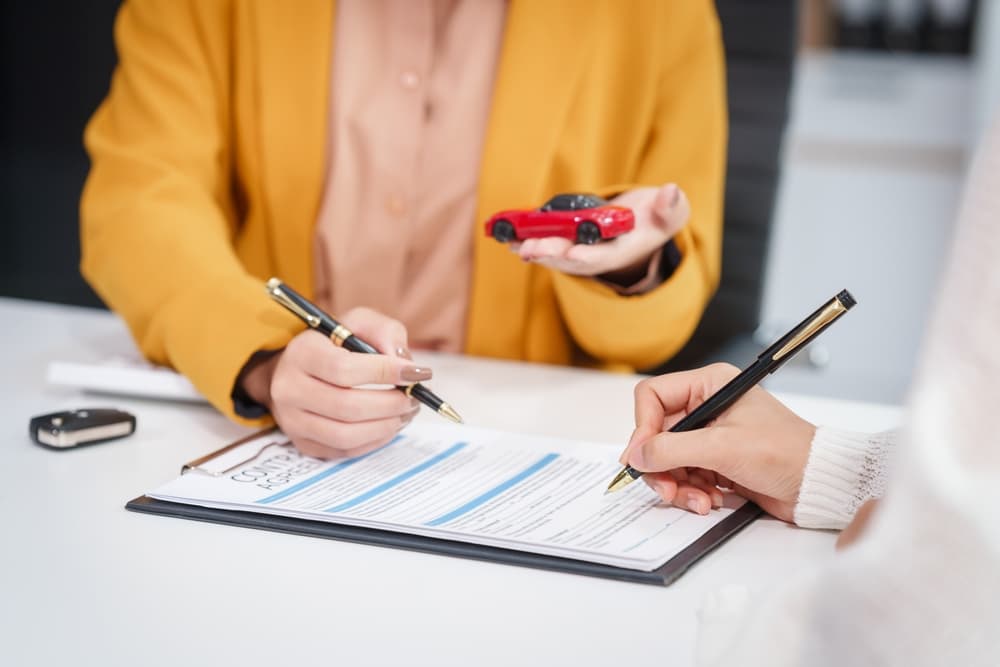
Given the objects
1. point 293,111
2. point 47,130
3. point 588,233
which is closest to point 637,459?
point 588,233

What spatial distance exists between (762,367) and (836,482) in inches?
3.0

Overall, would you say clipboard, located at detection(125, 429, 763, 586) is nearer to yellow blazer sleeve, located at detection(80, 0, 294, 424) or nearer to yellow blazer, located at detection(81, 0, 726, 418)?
yellow blazer sleeve, located at detection(80, 0, 294, 424)

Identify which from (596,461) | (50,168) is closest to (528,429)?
(596,461)

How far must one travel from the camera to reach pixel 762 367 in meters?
0.60

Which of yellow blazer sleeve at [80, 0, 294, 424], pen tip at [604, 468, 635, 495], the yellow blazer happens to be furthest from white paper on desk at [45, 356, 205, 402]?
pen tip at [604, 468, 635, 495]

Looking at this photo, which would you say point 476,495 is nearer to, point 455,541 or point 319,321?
point 455,541

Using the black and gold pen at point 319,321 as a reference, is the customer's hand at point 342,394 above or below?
below

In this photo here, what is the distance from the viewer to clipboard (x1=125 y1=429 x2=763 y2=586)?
0.54 metres

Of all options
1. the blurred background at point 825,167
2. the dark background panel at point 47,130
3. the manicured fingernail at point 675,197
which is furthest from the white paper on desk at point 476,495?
the dark background panel at point 47,130

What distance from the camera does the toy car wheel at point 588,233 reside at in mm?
791

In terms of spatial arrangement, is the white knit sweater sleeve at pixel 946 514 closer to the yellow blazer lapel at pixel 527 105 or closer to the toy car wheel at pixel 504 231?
the toy car wheel at pixel 504 231

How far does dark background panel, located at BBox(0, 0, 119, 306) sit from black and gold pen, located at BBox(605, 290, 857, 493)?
1.08 meters

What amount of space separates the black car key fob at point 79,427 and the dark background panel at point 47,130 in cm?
74

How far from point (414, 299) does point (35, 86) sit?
0.79 meters
